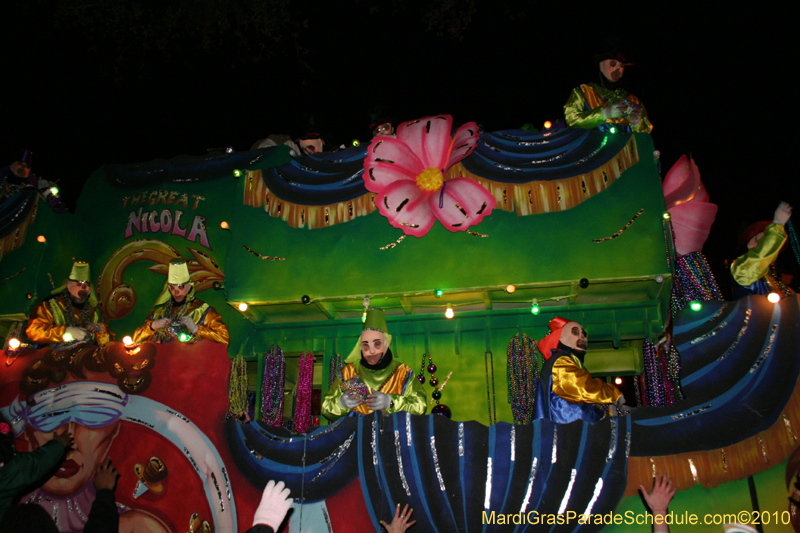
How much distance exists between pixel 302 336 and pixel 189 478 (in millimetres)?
2082

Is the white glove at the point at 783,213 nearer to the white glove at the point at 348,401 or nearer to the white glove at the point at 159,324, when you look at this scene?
the white glove at the point at 348,401

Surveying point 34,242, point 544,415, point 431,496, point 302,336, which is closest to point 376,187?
point 302,336

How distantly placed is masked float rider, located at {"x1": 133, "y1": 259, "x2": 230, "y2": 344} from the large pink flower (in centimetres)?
196

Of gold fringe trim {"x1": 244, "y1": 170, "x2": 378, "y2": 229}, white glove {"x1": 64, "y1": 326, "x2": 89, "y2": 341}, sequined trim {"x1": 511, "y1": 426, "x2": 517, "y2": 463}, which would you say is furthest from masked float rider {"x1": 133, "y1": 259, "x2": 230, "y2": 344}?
sequined trim {"x1": 511, "y1": 426, "x2": 517, "y2": 463}

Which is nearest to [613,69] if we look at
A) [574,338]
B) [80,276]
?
[574,338]

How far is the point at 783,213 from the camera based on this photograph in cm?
450

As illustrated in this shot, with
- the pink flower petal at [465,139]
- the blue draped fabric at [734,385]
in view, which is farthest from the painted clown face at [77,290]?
the blue draped fabric at [734,385]

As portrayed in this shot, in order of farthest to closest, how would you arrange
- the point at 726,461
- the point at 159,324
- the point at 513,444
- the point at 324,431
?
the point at 159,324
the point at 324,431
the point at 513,444
the point at 726,461

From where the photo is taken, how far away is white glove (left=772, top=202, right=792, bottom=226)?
4492 millimetres

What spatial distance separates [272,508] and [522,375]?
3.01m

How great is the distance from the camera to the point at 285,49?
308 inches

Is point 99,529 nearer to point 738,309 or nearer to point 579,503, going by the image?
point 579,503

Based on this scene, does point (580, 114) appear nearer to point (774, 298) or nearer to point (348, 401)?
point (774, 298)

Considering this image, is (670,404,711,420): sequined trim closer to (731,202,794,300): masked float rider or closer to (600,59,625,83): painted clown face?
(731,202,794,300): masked float rider
